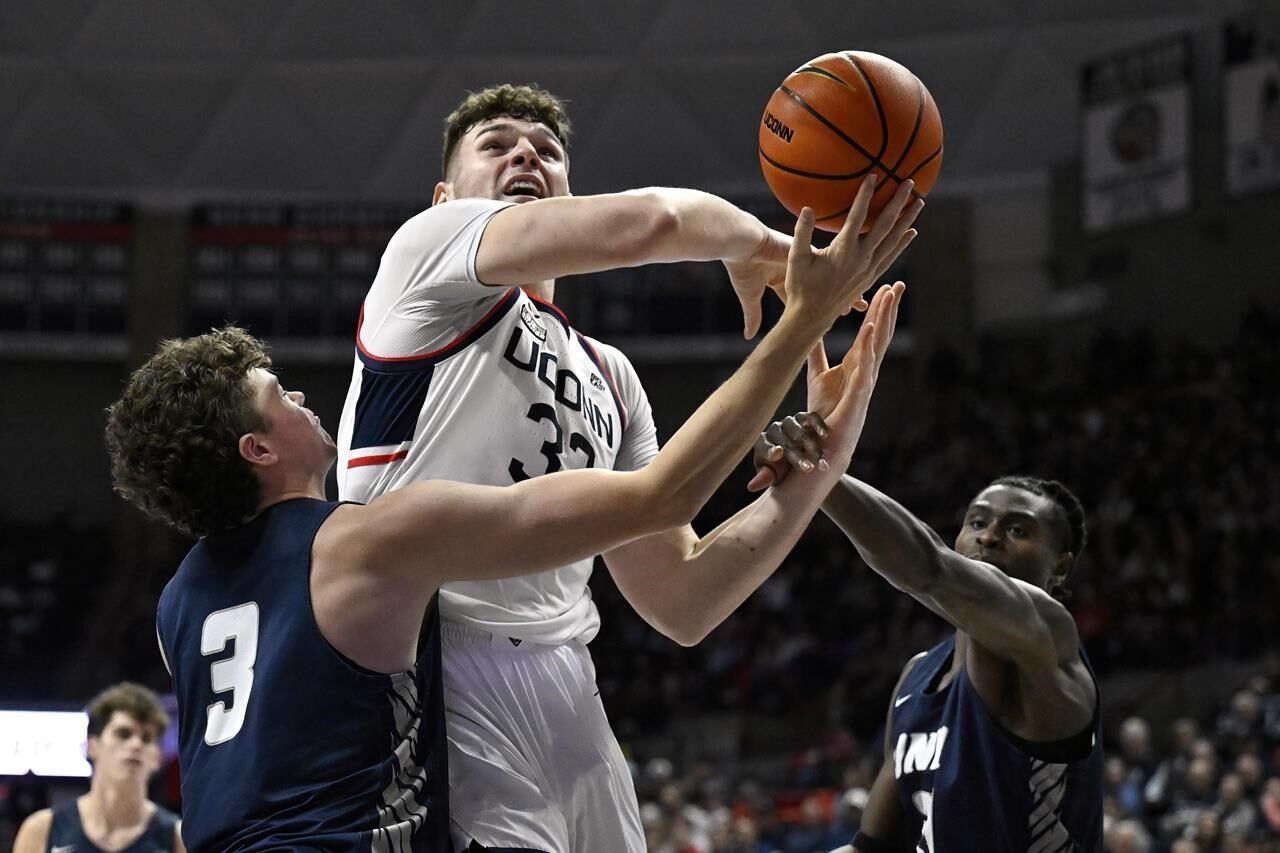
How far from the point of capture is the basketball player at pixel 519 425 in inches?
113

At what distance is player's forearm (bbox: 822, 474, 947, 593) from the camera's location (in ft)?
13.4

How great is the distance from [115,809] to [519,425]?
3.92 meters

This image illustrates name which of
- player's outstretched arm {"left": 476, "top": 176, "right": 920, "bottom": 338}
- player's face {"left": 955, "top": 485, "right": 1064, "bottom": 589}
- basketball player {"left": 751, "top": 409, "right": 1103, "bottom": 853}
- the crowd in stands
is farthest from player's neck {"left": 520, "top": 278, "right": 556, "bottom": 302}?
the crowd in stands

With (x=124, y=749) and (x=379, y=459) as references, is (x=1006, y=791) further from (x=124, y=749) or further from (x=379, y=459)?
(x=124, y=749)

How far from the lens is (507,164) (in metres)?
3.46

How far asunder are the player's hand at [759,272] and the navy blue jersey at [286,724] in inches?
40.6

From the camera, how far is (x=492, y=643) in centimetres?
303

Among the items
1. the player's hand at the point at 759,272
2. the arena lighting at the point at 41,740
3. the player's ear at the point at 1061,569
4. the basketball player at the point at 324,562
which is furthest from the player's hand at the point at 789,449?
the arena lighting at the point at 41,740

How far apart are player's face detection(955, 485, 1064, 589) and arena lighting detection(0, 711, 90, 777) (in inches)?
447

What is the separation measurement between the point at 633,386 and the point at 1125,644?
11.6 meters

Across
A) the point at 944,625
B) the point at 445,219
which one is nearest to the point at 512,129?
the point at 445,219

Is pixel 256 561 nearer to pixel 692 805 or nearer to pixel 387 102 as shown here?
pixel 692 805

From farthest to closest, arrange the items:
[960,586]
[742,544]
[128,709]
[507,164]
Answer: [128,709], [960,586], [507,164], [742,544]

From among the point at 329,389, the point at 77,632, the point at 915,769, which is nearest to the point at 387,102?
the point at 329,389
